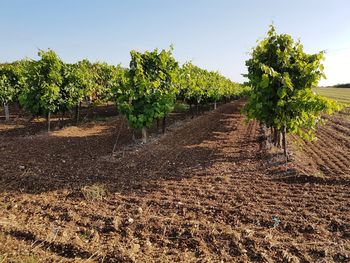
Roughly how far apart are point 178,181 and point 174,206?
5.05 ft

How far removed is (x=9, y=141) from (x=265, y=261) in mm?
12561

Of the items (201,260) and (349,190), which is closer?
(201,260)

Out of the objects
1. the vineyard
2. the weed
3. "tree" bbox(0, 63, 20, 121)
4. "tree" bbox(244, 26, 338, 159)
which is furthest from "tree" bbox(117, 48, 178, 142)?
"tree" bbox(0, 63, 20, 121)

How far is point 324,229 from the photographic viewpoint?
203 inches

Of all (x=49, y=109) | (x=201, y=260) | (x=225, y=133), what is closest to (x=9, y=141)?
(x=49, y=109)

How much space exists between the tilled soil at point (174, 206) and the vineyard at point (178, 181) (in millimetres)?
29

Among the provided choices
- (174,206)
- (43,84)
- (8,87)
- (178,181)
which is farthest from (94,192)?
(8,87)

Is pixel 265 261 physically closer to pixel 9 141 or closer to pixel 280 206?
pixel 280 206

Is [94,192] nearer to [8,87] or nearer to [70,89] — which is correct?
[70,89]

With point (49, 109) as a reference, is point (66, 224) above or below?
below

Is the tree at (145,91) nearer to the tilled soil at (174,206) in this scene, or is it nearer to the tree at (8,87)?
the tilled soil at (174,206)

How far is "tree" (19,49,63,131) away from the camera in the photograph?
576 inches

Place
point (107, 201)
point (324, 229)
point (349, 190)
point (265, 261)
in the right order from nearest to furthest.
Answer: point (265, 261) < point (324, 229) < point (107, 201) < point (349, 190)

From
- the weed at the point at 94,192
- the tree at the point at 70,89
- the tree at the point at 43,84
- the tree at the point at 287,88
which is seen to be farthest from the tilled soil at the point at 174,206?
the tree at the point at 70,89
